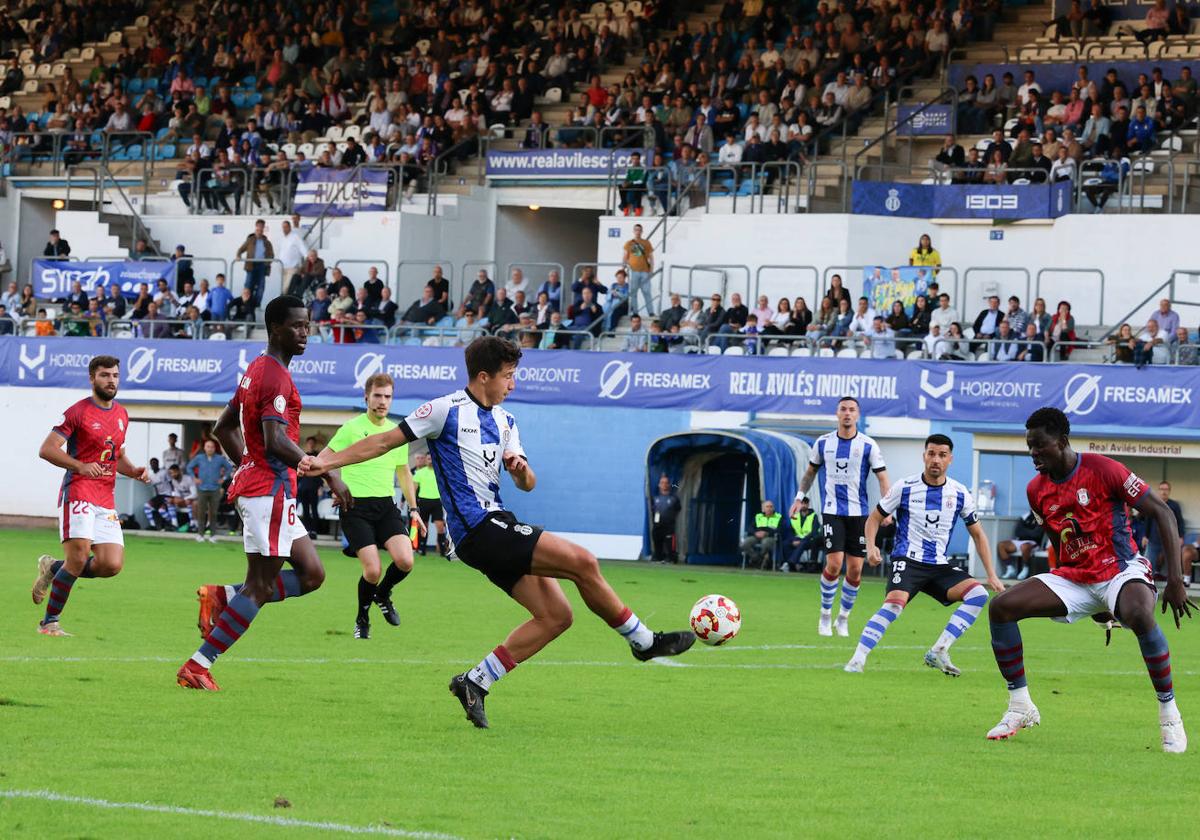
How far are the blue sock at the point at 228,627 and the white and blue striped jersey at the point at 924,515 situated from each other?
5.80m

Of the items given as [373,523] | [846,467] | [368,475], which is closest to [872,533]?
[846,467]

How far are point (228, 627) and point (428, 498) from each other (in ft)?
58.9

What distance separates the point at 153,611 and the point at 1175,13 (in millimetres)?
26699

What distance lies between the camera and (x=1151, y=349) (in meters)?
28.8

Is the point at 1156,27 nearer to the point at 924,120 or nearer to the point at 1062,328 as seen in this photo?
the point at 924,120

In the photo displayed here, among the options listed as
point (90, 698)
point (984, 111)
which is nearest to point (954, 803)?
point (90, 698)

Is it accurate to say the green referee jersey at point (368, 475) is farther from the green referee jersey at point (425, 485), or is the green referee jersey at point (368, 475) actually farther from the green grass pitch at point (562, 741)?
the green referee jersey at point (425, 485)

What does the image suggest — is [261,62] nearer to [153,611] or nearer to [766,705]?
[153,611]

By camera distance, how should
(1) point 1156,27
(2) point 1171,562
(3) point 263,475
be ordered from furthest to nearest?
(1) point 1156,27, (3) point 263,475, (2) point 1171,562

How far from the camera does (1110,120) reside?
114 ft

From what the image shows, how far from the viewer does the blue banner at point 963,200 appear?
34594 mm

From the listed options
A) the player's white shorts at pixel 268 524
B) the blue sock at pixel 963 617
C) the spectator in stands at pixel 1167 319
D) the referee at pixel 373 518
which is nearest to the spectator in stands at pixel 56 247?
the spectator in stands at pixel 1167 319

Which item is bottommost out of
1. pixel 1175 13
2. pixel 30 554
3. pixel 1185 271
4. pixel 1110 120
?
pixel 30 554

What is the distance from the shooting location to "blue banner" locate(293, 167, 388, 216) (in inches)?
1597
